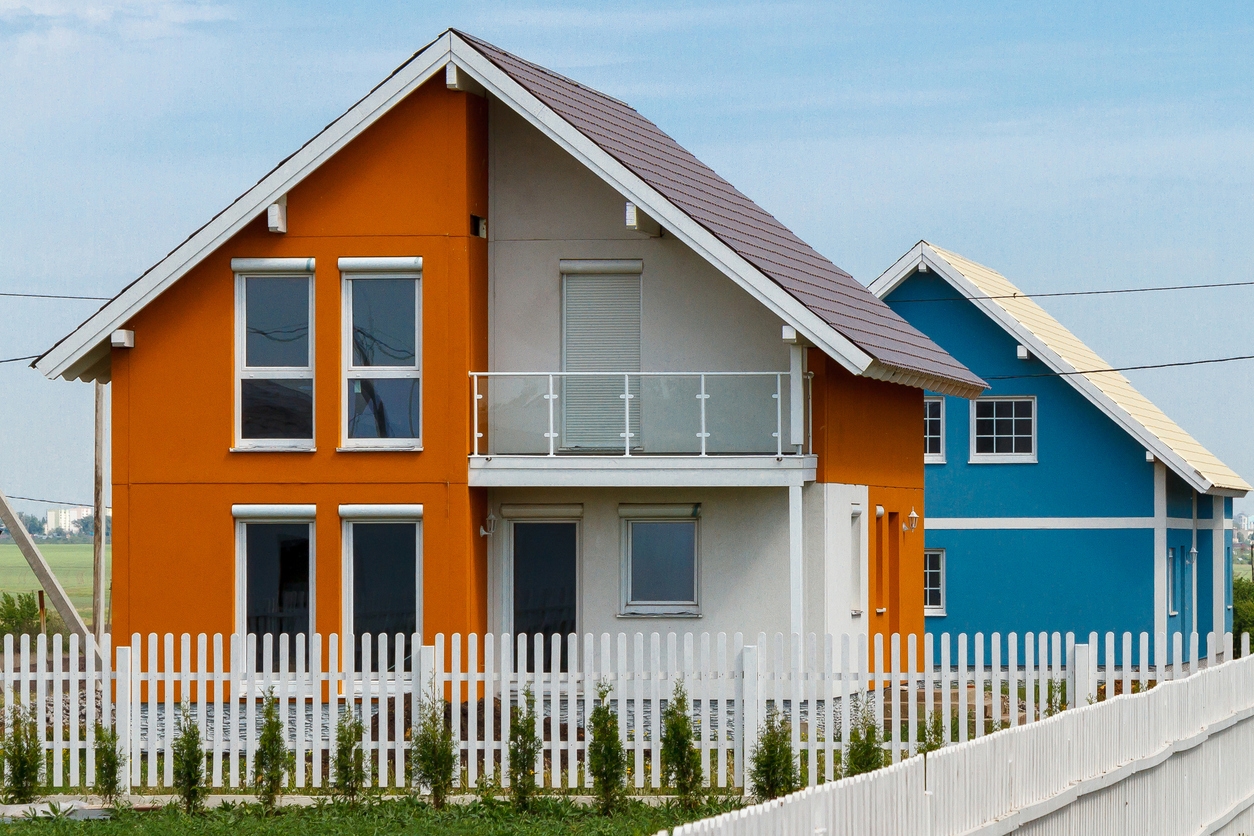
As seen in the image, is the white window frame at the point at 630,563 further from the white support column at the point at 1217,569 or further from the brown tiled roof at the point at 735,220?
the white support column at the point at 1217,569

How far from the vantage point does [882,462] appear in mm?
23469

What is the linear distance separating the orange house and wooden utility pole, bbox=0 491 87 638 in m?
6.67

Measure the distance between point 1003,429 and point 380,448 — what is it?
55.3 feet

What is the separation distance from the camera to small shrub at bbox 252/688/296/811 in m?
15.2

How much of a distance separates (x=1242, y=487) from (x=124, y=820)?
27760 mm

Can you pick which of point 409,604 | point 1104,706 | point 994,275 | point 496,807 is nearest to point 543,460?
point 409,604

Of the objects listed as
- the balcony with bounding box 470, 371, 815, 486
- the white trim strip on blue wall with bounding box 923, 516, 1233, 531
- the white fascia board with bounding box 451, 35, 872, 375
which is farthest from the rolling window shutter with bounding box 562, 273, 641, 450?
the white trim strip on blue wall with bounding box 923, 516, 1233, 531

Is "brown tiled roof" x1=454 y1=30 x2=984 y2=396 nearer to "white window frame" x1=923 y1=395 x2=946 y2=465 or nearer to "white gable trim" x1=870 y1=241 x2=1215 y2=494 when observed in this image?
"white gable trim" x1=870 y1=241 x2=1215 y2=494

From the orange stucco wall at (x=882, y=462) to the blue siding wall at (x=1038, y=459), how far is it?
7655 millimetres

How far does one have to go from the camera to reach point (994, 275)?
123 ft

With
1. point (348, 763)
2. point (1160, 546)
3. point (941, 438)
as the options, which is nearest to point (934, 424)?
point (941, 438)

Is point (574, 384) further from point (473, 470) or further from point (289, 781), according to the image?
point (289, 781)

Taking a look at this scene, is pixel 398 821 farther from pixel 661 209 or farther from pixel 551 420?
pixel 661 209

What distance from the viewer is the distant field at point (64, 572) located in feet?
276
